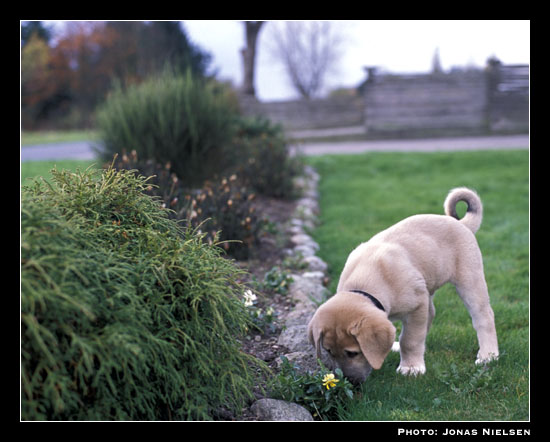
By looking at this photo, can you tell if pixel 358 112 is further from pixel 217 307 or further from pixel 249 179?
pixel 217 307

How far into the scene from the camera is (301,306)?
5.19 m

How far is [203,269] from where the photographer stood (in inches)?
127

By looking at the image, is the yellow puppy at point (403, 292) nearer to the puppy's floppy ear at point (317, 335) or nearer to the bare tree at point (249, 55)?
the puppy's floppy ear at point (317, 335)

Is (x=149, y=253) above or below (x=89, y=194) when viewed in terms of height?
below

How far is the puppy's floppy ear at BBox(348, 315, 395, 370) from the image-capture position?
3.48 meters

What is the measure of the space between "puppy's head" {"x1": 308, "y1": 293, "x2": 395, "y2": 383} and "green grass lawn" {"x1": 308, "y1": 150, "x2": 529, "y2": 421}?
0.86 feet

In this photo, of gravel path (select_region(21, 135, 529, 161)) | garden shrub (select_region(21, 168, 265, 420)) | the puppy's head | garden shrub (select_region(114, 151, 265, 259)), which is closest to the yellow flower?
the puppy's head

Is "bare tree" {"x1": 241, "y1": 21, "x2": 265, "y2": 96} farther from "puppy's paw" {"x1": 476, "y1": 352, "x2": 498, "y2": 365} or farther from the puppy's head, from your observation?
the puppy's head

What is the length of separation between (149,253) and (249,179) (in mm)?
6665

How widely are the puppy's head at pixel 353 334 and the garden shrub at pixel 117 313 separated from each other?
1.72 ft

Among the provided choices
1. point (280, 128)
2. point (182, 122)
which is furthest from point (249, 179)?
point (280, 128)

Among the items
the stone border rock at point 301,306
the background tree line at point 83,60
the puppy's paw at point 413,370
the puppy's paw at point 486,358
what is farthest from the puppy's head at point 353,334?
the background tree line at point 83,60

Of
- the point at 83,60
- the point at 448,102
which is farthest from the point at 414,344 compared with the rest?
the point at 83,60

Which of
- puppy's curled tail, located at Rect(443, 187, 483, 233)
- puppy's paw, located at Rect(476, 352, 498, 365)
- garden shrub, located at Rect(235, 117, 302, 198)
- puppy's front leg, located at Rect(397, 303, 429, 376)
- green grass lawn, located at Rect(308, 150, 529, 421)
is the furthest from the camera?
garden shrub, located at Rect(235, 117, 302, 198)
